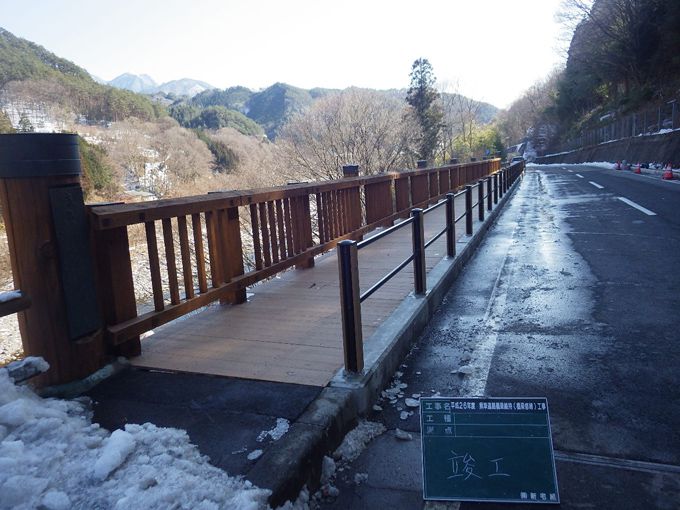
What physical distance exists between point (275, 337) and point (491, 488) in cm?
240

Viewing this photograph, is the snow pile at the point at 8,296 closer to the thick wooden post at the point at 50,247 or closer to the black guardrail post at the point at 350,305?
the thick wooden post at the point at 50,247

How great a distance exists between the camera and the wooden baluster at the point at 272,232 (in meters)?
6.15

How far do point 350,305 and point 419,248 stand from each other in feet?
6.47

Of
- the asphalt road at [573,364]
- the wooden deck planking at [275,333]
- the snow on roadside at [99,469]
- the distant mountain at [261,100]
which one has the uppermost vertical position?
the distant mountain at [261,100]

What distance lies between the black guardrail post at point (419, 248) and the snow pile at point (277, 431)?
2.66 metres

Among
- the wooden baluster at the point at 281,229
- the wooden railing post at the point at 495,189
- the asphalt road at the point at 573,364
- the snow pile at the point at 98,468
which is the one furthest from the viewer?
the wooden railing post at the point at 495,189

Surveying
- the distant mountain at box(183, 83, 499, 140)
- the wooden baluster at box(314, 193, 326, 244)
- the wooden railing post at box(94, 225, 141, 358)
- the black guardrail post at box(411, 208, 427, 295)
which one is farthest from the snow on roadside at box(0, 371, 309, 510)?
the distant mountain at box(183, 83, 499, 140)

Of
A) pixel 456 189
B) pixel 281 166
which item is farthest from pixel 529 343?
pixel 281 166

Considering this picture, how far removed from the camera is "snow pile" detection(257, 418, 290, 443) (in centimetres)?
287

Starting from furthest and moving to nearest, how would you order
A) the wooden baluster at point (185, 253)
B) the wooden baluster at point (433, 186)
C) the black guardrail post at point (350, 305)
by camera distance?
the wooden baluster at point (433, 186) → the wooden baluster at point (185, 253) → the black guardrail post at point (350, 305)

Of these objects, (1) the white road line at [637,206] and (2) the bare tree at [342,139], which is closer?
(1) the white road line at [637,206]

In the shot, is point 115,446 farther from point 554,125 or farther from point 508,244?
point 554,125

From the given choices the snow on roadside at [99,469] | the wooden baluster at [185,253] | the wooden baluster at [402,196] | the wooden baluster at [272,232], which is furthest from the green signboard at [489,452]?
the wooden baluster at [402,196]

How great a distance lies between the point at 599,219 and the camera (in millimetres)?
12805
